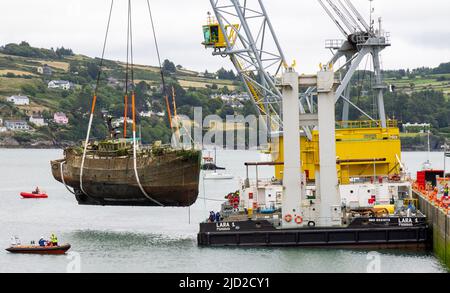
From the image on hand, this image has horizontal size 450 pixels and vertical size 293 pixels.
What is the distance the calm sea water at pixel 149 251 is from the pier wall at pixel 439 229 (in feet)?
1.69

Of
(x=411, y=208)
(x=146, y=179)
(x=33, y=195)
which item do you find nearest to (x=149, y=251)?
(x=146, y=179)

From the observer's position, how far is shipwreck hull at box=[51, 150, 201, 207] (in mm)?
61656

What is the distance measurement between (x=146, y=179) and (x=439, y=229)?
1944 centimetres

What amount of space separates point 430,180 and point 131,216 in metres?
21.4

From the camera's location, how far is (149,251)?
2114 inches

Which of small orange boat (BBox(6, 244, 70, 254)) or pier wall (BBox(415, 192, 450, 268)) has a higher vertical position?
pier wall (BBox(415, 192, 450, 268))

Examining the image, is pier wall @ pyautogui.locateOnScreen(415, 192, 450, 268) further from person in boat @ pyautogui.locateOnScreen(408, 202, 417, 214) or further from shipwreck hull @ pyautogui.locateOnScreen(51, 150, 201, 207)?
shipwreck hull @ pyautogui.locateOnScreen(51, 150, 201, 207)

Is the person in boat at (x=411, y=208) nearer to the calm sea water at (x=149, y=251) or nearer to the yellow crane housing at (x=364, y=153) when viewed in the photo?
the calm sea water at (x=149, y=251)

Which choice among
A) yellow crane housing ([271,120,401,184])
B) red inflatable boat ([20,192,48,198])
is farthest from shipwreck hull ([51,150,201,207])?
red inflatable boat ([20,192,48,198])

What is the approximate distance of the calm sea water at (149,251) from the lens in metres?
47.3

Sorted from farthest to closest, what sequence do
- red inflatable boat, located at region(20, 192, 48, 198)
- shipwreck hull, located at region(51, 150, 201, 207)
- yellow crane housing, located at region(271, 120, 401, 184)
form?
red inflatable boat, located at region(20, 192, 48, 198), shipwreck hull, located at region(51, 150, 201, 207), yellow crane housing, located at region(271, 120, 401, 184)

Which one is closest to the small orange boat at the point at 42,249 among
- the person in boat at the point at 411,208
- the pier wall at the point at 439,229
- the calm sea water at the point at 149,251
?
the calm sea water at the point at 149,251

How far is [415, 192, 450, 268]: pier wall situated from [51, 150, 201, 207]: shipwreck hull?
14.6 metres
